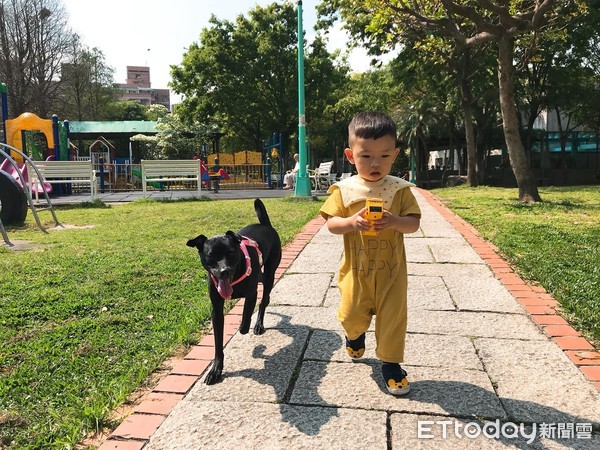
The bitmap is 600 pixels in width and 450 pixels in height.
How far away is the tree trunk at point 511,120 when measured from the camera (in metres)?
10.2

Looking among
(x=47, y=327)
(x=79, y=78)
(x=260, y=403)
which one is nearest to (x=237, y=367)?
(x=260, y=403)

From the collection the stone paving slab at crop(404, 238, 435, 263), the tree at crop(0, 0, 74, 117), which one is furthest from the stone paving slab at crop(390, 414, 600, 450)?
the tree at crop(0, 0, 74, 117)

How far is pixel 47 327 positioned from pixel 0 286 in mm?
1284

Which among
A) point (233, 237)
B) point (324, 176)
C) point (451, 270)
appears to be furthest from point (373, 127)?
point (324, 176)

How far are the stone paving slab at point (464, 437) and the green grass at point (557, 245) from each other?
49.2 inches

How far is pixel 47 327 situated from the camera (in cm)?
324

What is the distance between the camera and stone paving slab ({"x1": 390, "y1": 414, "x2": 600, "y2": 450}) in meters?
1.93

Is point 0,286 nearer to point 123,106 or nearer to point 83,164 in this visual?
point 83,164

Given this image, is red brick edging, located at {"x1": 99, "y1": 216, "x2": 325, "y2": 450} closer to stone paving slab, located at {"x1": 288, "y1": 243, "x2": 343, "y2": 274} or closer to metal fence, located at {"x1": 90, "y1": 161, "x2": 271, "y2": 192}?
stone paving slab, located at {"x1": 288, "y1": 243, "x2": 343, "y2": 274}

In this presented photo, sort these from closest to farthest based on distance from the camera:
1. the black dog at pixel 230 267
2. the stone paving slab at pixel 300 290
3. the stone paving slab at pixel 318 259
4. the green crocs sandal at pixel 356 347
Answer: the black dog at pixel 230 267 < the green crocs sandal at pixel 356 347 < the stone paving slab at pixel 300 290 < the stone paving slab at pixel 318 259

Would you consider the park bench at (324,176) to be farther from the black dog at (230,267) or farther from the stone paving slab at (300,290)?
the black dog at (230,267)

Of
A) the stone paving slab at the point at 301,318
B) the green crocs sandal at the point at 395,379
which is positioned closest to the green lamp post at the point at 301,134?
the stone paving slab at the point at 301,318

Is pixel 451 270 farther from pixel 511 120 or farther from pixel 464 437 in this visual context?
pixel 511 120

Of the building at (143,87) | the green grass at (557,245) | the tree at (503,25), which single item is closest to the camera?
the green grass at (557,245)
